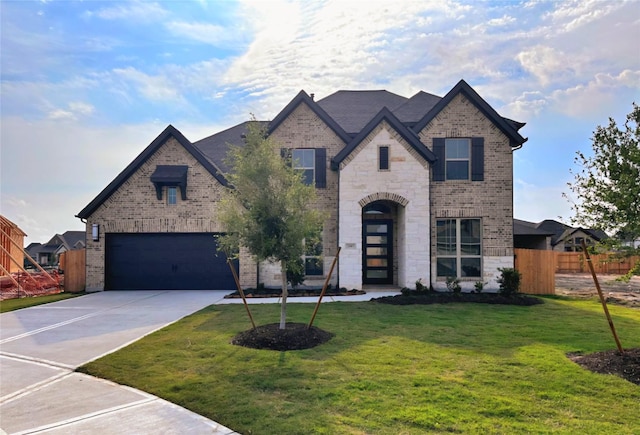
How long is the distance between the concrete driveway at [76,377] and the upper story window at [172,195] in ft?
16.3

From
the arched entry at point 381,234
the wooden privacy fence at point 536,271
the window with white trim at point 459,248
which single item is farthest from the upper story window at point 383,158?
the wooden privacy fence at point 536,271

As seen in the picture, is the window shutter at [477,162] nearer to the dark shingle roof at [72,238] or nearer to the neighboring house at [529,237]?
the neighboring house at [529,237]

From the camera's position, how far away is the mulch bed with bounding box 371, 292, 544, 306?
1296 cm

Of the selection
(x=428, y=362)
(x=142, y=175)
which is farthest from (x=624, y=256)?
(x=142, y=175)

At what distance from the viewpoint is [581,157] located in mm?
7160

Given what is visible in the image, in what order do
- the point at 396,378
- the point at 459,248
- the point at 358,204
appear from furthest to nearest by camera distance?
the point at 459,248
the point at 358,204
the point at 396,378

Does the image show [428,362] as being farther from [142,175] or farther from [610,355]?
[142,175]

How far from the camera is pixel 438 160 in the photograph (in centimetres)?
1600

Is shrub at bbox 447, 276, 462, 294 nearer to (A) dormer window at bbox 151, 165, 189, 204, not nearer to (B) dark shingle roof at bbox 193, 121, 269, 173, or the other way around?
(A) dormer window at bbox 151, 165, 189, 204

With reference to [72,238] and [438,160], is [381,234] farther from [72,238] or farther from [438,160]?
[72,238]

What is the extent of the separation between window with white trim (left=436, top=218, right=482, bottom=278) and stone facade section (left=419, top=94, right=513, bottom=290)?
220mm

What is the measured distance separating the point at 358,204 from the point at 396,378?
398 inches

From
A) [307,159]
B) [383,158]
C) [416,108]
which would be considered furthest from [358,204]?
[416,108]

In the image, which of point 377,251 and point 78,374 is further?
point 377,251
